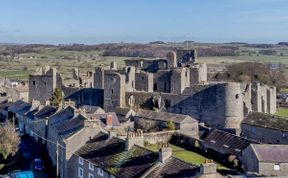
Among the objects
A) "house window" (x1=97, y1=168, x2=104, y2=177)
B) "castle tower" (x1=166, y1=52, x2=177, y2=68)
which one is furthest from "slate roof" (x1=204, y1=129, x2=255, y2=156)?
"castle tower" (x1=166, y1=52, x2=177, y2=68)

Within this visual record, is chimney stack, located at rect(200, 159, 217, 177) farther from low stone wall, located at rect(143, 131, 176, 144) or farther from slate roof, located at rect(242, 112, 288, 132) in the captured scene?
slate roof, located at rect(242, 112, 288, 132)

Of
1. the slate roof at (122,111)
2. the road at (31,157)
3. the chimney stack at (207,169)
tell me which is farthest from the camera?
the slate roof at (122,111)

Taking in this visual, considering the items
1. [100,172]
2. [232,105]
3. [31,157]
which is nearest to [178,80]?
[232,105]

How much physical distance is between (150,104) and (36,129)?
40.4ft

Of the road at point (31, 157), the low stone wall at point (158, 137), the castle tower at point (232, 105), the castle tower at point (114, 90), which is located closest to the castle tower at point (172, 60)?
the castle tower at point (114, 90)

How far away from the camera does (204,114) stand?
1844 inches

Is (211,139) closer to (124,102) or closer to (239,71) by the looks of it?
(124,102)

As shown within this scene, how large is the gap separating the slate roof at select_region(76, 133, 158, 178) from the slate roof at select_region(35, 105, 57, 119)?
14212 mm

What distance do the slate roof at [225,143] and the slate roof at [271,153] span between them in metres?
2.80

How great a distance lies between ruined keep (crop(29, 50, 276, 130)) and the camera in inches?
1783

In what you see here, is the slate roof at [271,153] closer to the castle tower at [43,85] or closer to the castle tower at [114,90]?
the castle tower at [114,90]

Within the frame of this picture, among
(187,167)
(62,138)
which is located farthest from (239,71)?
(187,167)

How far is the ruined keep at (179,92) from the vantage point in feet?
149

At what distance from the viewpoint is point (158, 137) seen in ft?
132
